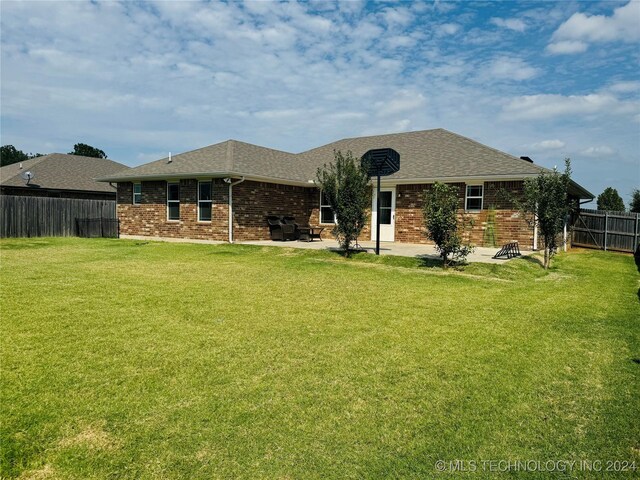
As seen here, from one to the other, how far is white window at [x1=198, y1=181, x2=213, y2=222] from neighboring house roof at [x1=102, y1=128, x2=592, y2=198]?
2.55ft

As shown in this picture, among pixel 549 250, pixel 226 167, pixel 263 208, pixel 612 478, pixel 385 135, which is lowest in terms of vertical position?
pixel 612 478

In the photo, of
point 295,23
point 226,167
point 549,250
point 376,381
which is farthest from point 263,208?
point 376,381

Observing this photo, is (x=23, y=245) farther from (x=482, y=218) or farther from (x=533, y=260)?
(x=533, y=260)

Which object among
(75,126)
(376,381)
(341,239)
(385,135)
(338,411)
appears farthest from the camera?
(75,126)

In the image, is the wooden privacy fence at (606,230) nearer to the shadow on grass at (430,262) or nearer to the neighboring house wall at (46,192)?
the shadow on grass at (430,262)

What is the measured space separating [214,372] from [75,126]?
32.0 meters

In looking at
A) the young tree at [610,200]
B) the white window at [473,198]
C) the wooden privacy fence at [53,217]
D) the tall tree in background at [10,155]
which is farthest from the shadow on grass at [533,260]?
the tall tree in background at [10,155]

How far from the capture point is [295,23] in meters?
11.5

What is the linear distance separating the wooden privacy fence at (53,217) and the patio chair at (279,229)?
8.63 m

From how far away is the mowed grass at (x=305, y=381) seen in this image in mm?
2609

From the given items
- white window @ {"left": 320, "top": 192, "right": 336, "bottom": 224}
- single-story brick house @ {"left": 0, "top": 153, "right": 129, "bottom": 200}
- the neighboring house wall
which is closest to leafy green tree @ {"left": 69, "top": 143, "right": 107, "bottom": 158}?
single-story brick house @ {"left": 0, "top": 153, "right": 129, "bottom": 200}

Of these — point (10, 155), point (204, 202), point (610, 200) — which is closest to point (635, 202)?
point (610, 200)

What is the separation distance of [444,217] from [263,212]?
946 cm

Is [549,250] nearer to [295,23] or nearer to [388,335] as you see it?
[388,335]
